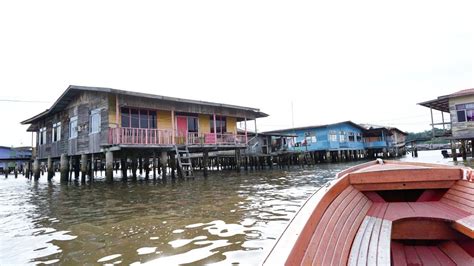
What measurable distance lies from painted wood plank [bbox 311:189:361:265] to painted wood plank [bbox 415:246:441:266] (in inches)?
31.8

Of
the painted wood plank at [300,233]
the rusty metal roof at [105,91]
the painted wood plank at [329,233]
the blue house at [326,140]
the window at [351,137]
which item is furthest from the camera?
the window at [351,137]

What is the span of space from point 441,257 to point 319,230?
147 cm

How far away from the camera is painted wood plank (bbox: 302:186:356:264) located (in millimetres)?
1805

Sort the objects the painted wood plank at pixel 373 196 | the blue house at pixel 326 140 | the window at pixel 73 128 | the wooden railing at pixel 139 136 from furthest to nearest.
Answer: the blue house at pixel 326 140 < the window at pixel 73 128 < the wooden railing at pixel 139 136 < the painted wood plank at pixel 373 196

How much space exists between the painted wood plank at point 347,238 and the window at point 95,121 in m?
13.2

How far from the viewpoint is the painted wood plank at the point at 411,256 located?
2683 mm

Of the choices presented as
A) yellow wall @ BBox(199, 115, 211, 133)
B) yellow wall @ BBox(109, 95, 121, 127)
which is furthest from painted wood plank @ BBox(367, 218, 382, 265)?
yellow wall @ BBox(199, 115, 211, 133)

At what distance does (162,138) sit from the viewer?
14.1 m

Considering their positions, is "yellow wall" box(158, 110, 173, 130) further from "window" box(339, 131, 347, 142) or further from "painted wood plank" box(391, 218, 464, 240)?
"window" box(339, 131, 347, 142)

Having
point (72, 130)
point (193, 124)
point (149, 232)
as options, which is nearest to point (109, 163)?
point (72, 130)

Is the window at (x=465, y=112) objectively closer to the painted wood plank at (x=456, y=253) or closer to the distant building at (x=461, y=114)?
the distant building at (x=461, y=114)

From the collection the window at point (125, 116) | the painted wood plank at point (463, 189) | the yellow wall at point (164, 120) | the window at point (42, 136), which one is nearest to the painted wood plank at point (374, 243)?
the painted wood plank at point (463, 189)

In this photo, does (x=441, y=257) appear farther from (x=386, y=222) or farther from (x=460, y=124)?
(x=460, y=124)

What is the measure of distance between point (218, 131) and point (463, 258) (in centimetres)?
1613
